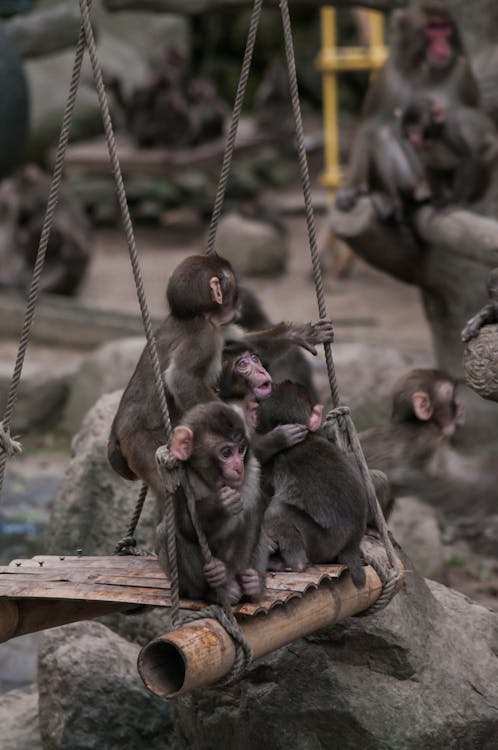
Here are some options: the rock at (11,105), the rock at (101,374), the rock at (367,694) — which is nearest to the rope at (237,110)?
the rock at (367,694)

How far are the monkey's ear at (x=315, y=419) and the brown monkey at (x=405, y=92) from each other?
164 inches

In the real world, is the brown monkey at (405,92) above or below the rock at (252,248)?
above

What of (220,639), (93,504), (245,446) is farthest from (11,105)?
(220,639)

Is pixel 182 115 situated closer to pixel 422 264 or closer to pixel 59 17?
pixel 59 17

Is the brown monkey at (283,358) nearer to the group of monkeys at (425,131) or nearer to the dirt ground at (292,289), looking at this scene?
the group of monkeys at (425,131)

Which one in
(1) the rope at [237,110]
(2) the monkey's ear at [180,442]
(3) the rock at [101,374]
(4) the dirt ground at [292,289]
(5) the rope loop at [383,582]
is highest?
(1) the rope at [237,110]

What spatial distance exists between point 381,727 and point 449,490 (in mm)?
1010

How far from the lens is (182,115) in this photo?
17.6 m

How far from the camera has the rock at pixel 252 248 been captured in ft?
51.9

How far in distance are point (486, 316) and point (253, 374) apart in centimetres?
93

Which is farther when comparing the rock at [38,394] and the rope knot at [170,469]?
the rock at [38,394]

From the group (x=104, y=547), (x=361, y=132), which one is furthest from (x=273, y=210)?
(x=104, y=547)

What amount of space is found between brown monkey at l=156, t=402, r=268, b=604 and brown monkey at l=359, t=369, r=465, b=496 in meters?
1.91

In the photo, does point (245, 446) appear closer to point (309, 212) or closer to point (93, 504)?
point (309, 212)
